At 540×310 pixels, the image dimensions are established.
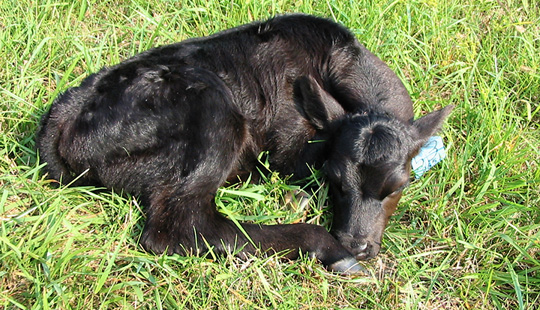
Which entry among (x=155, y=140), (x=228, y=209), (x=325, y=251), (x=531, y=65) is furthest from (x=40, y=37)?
(x=531, y=65)

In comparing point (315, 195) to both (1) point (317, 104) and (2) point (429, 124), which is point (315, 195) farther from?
(2) point (429, 124)

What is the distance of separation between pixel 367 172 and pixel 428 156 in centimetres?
82

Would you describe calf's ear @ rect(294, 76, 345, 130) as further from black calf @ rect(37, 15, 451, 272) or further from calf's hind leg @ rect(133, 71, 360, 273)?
calf's hind leg @ rect(133, 71, 360, 273)

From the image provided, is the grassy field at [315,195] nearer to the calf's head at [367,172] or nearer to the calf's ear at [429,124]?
the calf's head at [367,172]

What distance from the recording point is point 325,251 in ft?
12.4

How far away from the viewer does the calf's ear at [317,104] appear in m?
4.16

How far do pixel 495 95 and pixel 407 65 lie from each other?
0.83 meters

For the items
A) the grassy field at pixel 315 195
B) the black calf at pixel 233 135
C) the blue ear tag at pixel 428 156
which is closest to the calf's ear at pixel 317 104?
the black calf at pixel 233 135

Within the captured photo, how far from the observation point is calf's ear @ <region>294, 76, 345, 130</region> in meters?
4.16

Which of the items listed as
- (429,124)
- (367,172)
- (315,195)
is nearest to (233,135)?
(315,195)

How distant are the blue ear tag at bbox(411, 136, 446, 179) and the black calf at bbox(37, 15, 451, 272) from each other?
265 millimetres

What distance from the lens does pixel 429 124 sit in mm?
4180

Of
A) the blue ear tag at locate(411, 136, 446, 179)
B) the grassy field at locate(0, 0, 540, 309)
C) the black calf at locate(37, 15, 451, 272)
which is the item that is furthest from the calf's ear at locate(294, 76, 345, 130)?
the blue ear tag at locate(411, 136, 446, 179)

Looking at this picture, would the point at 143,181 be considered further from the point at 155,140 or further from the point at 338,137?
the point at 338,137
